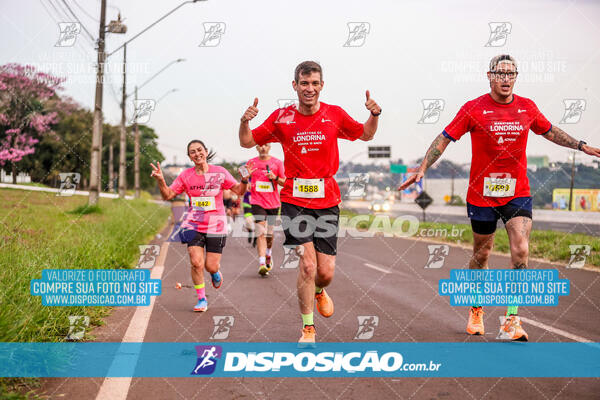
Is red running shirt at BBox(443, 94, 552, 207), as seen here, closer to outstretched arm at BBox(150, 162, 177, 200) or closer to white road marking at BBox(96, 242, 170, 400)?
outstretched arm at BBox(150, 162, 177, 200)

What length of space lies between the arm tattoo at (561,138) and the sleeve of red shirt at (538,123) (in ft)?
0.18

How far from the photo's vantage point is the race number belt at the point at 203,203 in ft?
23.9

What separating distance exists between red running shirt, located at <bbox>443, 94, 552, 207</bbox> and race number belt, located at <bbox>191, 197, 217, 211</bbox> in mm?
2982

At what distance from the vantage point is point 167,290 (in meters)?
9.04

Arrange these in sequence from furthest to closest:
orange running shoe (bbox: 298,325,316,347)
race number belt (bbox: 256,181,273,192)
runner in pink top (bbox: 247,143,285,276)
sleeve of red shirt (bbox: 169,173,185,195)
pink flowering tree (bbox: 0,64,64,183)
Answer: pink flowering tree (bbox: 0,64,64,183)
race number belt (bbox: 256,181,273,192)
runner in pink top (bbox: 247,143,285,276)
sleeve of red shirt (bbox: 169,173,185,195)
orange running shoe (bbox: 298,325,316,347)

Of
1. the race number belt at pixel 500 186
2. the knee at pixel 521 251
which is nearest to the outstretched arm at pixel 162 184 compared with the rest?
the race number belt at pixel 500 186

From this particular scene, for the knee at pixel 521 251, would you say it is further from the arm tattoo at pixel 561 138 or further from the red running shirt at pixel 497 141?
the arm tattoo at pixel 561 138

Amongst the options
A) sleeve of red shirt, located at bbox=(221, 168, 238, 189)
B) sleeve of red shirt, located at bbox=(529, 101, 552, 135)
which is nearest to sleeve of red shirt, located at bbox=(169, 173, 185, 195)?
sleeve of red shirt, located at bbox=(221, 168, 238, 189)

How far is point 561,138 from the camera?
599 centimetres

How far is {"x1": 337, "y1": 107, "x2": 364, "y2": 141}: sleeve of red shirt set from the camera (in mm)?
5562

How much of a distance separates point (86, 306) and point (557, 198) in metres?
60.8

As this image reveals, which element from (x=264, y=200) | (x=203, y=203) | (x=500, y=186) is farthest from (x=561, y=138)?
(x=264, y=200)

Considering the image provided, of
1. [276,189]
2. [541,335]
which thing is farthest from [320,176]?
[276,189]

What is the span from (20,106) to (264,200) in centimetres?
2905
